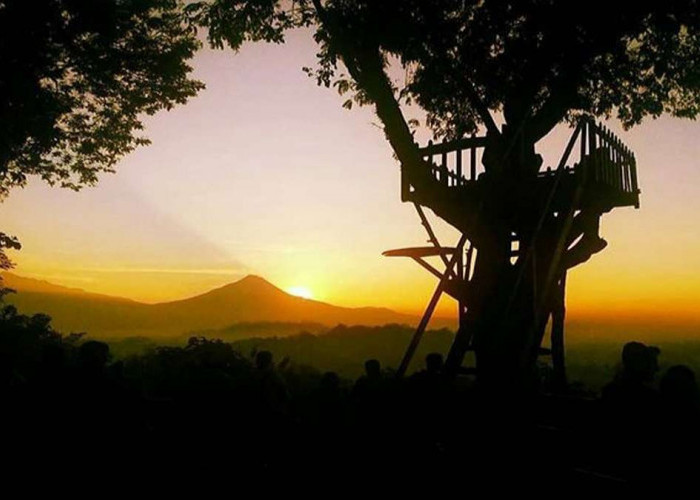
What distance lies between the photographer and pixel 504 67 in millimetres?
14141

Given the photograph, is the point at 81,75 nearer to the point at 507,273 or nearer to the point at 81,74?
the point at 81,74

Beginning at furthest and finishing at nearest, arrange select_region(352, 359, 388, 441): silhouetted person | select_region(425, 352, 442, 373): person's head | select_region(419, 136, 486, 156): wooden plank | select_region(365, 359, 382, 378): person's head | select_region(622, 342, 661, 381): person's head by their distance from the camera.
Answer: select_region(419, 136, 486, 156): wooden plank, select_region(425, 352, 442, 373): person's head, select_region(365, 359, 382, 378): person's head, select_region(352, 359, 388, 441): silhouetted person, select_region(622, 342, 661, 381): person's head

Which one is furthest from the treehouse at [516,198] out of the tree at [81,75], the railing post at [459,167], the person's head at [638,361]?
the tree at [81,75]

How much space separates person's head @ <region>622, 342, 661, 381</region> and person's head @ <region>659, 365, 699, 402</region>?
0.34 meters

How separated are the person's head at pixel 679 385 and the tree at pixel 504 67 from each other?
3104 mm

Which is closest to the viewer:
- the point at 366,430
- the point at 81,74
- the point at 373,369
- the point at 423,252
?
the point at 366,430

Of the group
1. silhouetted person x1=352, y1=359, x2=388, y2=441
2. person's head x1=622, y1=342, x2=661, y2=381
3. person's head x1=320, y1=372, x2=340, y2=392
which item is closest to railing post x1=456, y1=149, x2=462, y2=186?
silhouetted person x1=352, y1=359, x2=388, y2=441

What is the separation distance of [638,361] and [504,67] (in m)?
9.19

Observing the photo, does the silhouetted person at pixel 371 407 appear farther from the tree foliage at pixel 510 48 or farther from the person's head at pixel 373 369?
the tree foliage at pixel 510 48

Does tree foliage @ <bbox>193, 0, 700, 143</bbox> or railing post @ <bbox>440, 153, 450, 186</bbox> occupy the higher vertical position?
tree foliage @ <bbox>193, 0, 700, 143</bbox>

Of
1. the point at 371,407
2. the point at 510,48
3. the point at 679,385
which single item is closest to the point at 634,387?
the point at 679,385

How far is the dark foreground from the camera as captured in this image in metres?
6.65

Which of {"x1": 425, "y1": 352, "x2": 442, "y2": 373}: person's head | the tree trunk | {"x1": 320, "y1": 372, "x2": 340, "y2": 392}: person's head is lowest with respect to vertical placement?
{"x1": 320, "y1": 372, "x2": 340, "y2": 392}: person's head

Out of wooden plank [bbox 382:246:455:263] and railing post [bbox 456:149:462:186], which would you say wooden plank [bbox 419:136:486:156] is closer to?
railing post [bbox 456:149:462:186]
